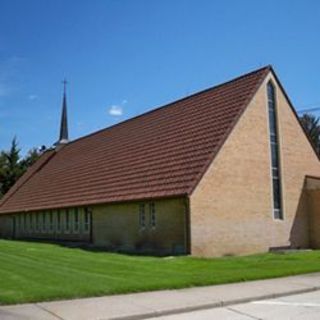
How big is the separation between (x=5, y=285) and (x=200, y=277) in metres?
5.23

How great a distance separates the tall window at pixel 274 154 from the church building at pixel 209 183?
2.0 inches

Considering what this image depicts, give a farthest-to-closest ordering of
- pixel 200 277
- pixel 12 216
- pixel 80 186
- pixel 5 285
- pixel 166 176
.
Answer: pixel 12 216, pixel 80 186, pixel 166 176, pixel 200 277, pixel 5 285

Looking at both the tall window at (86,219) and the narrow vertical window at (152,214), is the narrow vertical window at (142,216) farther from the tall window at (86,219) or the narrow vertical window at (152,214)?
the tall window at (86,219)

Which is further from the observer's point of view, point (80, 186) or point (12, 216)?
point (12, 216)

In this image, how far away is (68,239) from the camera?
36.2 meters

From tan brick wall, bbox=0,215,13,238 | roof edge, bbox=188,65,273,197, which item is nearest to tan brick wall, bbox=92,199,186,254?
roof edge, bbox=188,65,273,197

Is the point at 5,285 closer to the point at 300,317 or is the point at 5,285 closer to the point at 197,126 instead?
the point at 300,317

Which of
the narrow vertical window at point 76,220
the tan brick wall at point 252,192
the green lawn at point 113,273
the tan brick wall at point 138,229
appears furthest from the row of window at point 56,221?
the green lawn at point 113,273

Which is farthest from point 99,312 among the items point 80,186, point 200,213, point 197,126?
point 80,186

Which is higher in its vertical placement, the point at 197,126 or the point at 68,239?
the point at 197,126

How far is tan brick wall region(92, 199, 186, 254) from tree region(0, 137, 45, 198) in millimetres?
38813

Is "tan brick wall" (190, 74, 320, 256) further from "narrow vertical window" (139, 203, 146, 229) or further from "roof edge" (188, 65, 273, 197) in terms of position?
"narrow vertical window" (139, 203, 146, 229)

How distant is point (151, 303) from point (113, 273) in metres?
4.70

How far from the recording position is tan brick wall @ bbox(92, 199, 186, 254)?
82.1 ft
